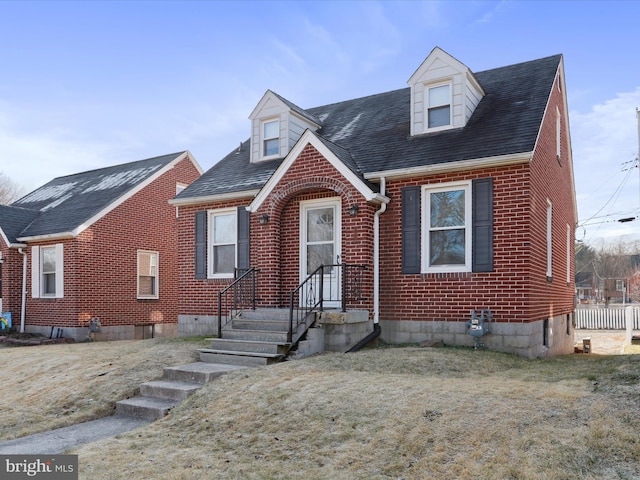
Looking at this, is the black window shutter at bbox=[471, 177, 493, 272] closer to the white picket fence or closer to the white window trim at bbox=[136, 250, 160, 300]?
the white window trim at bbox=[136, 250, 160, 300]

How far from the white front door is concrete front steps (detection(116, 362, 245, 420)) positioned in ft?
11.6

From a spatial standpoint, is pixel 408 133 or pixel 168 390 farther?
pixel 408 133

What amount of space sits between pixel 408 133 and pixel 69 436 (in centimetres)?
939

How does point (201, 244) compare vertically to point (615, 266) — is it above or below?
above

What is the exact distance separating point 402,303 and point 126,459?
678cm

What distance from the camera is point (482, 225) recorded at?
994cm

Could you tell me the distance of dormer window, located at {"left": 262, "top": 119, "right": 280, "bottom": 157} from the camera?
13992mm

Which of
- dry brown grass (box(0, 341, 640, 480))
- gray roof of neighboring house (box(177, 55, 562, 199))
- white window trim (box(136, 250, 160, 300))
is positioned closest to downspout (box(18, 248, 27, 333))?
white window trim (box(136, 250, 160, 300))

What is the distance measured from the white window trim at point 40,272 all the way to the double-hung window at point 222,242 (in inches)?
256

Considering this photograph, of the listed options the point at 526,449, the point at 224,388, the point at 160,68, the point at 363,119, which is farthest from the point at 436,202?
the point at 160,68

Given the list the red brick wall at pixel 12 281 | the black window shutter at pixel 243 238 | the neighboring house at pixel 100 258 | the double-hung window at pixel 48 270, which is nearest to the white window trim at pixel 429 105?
the black window shutter at pixel 243 238

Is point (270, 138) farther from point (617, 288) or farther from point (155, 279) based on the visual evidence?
point (617, 288)

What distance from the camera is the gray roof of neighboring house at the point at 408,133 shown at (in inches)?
408

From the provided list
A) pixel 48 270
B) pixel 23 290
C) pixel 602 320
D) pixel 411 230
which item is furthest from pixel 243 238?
pixel 602 320
